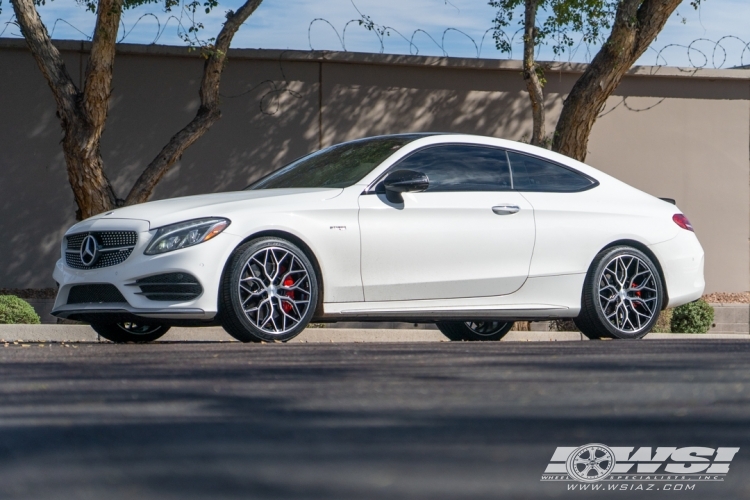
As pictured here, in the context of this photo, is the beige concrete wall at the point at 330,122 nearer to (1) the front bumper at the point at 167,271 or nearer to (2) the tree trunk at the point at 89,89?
(2) the tree trunk at the point at 89,89

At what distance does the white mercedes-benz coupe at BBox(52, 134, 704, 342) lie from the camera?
6730 millimetres

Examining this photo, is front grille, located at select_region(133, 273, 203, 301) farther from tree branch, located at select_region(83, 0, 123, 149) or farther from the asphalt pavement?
tree branch, located at select_region(83, 0, 123, 149)

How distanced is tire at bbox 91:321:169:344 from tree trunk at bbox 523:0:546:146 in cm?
700

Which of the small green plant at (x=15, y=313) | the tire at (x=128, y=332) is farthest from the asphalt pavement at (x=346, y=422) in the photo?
the small green plant at (x=15, y=313)

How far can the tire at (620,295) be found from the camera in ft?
26.1

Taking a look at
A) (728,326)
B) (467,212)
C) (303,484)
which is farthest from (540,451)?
(728,326)

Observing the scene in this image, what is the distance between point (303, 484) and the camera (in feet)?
8.46

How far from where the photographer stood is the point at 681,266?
837 centimetres

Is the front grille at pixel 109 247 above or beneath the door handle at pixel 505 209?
beneath

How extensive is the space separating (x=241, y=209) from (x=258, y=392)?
9.88 ft

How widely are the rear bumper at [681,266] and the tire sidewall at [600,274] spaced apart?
0.09m

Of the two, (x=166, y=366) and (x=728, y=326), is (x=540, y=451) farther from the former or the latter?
(x=728, y=326)

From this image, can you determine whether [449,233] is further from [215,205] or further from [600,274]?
[215,205]

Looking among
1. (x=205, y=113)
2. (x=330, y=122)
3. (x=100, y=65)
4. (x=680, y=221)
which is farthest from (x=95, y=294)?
(x=330, y=122)
